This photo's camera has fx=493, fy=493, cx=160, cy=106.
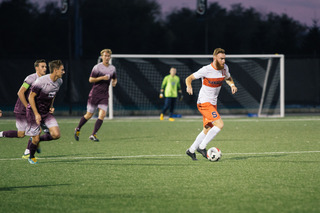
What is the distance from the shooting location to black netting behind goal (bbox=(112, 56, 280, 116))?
912 inches

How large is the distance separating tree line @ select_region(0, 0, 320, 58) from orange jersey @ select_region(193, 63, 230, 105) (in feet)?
105

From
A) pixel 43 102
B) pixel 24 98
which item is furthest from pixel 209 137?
A: pixel 24 98

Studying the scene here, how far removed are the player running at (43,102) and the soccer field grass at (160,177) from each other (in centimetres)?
52

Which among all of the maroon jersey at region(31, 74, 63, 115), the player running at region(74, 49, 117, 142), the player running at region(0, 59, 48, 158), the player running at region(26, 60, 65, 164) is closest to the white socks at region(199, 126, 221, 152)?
the player running at region(26, 60, 65, 164)

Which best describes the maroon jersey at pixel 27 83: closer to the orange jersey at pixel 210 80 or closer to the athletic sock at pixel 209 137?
the orange jersey at pixel 210 80

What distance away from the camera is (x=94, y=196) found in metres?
5.72

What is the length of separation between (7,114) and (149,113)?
6302 mm

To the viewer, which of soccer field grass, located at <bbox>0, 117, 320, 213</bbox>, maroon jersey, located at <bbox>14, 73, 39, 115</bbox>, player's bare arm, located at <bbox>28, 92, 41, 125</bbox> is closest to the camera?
soccer field grass, located at <bbox>0, 117, 320, 213</bbox>

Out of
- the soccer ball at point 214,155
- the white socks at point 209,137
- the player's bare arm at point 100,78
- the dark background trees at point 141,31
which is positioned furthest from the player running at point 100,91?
the dark background trees at point 141,31

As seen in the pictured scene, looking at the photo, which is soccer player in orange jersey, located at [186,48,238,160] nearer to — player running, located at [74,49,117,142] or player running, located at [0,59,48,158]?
player running, located at [0,59,48,158]

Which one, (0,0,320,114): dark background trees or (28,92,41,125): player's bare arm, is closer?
(28,92,41,125): player's bare arm

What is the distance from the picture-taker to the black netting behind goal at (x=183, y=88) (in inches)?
912

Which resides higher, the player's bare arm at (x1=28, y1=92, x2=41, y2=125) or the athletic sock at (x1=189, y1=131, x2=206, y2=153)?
the player's bare arm at (x1=28, y1=92, x2=41, y2=125)

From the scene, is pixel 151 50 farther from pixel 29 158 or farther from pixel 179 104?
pixel 29 158
